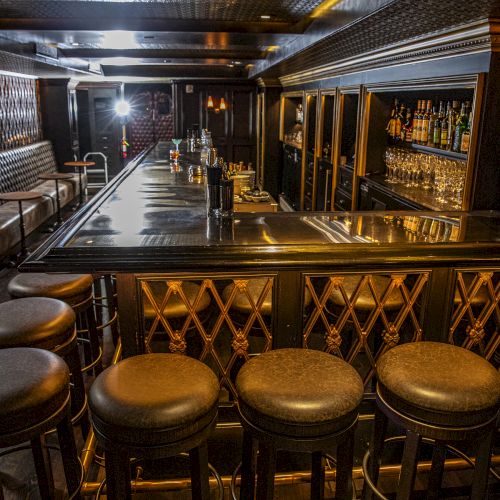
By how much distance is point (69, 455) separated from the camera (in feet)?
6.57

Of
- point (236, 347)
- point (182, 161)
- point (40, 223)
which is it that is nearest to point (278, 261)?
point (236, 347)

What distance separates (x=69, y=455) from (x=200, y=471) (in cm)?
60

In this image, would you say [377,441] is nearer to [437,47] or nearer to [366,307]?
[366,307]

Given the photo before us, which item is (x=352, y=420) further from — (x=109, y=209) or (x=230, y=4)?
(x=230, y=4)

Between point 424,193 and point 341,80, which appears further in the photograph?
point 341,80

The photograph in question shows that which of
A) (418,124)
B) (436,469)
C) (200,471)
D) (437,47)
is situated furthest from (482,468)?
(418,124)

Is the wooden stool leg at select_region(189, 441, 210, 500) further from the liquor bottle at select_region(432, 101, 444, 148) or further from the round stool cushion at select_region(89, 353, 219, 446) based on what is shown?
the liquor bottle at select_region(432, 101, 444, 148)

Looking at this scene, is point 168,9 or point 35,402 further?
point 168,9

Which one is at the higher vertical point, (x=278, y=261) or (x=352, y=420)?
(x=278, y=261)

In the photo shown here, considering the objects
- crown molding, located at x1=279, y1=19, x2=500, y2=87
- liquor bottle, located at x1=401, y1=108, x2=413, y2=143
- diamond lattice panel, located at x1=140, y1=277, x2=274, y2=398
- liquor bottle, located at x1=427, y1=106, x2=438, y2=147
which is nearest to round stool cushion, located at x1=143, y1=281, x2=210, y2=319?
diamond lattice panel, located at x1=140, y1=277, x2=274, y2=398

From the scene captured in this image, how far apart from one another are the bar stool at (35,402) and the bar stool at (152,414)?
0.17 m

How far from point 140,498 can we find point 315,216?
157 centimetres

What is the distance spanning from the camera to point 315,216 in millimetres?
2750

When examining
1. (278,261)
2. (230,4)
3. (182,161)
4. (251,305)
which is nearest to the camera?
(278,261)
